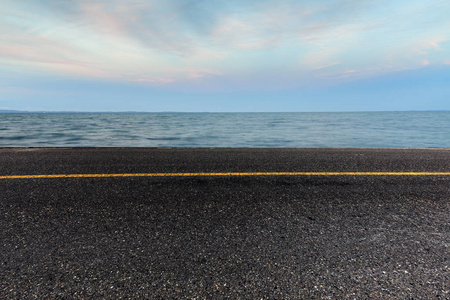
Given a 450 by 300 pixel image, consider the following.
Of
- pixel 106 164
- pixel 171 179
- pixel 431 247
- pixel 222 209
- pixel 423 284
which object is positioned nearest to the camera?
pixel 423 284

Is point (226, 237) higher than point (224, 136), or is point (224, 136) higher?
point (226, 237)

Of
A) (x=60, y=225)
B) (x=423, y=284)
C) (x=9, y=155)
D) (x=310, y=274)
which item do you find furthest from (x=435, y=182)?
(x=9, y=155)

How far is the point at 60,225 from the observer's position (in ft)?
9.51

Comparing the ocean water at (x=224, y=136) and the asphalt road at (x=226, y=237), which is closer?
the asphalt road at (x=226, y=237)

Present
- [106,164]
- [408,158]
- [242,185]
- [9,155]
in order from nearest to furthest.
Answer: [242,185]
[106,164]
[408,158]
[9,155]

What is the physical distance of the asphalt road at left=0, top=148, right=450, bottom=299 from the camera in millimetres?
1945

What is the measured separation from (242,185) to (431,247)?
2.57 meters

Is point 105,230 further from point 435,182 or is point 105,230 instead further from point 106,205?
point 435,182

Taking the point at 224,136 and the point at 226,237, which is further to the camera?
the point at 224,136

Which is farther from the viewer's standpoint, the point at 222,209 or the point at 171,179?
the point at 171,179

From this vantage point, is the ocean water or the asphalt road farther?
the ocean water

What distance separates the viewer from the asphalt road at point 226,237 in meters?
1.95

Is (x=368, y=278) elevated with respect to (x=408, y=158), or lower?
lower

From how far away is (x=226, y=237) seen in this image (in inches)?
103
